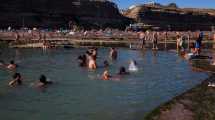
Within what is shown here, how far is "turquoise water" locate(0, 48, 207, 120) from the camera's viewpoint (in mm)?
21281

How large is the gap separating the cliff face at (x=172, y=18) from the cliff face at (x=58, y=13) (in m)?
9.09

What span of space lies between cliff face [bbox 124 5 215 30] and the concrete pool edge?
124179 millimetres

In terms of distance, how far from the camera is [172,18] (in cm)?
16362

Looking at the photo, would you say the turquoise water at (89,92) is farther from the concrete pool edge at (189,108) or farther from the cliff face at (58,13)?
the cliff face at (58,13)

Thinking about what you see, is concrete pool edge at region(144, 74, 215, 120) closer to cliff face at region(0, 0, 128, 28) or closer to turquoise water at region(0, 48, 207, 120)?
turquoise water at region(0, 48, 207, 120)

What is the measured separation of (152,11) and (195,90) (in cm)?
13594

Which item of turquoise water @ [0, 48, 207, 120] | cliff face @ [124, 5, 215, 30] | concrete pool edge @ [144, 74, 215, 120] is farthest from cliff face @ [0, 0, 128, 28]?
concrete pool edge @ [144, 74, 215, 120]

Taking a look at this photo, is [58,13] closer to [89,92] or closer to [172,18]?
[172,18]

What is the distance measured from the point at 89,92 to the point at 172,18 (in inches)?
5479

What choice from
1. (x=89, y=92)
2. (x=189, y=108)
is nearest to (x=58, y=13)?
(x=89, y=92)

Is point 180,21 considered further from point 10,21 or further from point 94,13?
point 10,21

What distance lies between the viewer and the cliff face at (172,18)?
15424 centimetres

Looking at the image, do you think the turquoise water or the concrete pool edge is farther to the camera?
the turquoise water

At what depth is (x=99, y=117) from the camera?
802 inches
